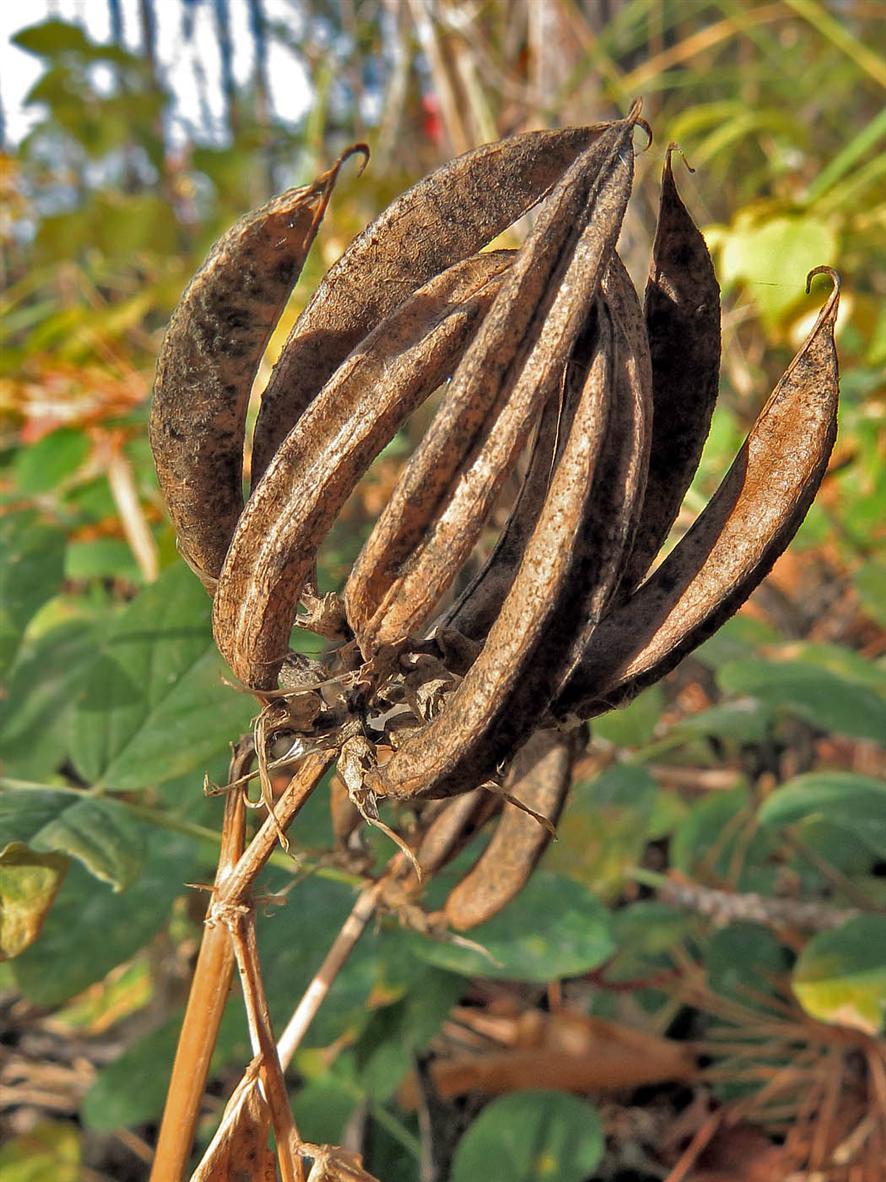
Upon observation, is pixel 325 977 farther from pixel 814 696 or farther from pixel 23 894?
pixel 814 696

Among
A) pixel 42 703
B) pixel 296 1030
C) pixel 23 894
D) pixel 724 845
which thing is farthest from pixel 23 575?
pixel 724 845

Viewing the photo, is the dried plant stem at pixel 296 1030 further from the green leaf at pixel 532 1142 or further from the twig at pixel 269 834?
the green leaf at pixel 532 1142

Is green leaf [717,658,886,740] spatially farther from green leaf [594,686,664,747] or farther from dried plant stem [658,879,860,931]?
dried plant stem [658,879,860,931]

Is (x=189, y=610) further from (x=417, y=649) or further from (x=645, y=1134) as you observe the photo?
(x=645, y=1134)

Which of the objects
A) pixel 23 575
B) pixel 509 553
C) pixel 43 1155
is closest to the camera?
pixel 509 553

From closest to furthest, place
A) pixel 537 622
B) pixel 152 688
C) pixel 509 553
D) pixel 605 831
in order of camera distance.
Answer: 1. pixel 537 622
2. pixel 509 553
3. pixel 152 688
4. pixel 605 831

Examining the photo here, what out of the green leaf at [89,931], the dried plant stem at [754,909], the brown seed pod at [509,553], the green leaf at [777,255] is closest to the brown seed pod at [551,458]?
the brown seed pod at [509,553]

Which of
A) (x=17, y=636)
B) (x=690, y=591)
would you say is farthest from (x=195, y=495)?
(x=17, y=636)
